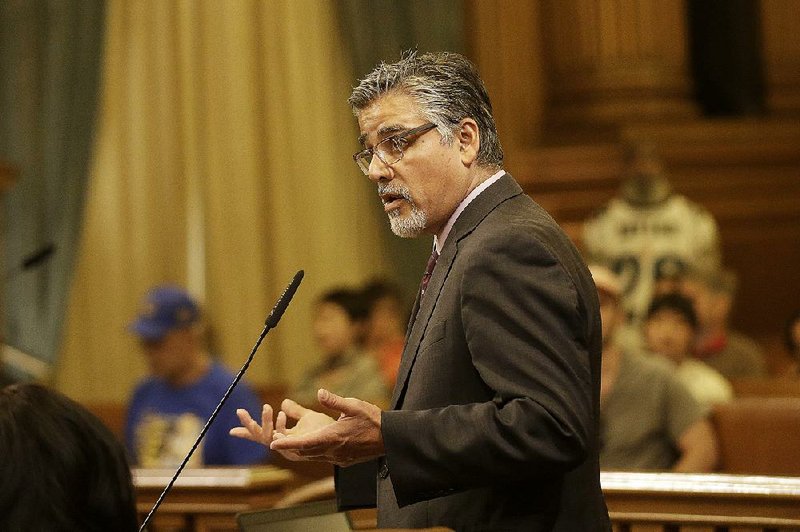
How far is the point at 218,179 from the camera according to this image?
8148 mm

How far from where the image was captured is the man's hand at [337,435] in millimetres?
1742

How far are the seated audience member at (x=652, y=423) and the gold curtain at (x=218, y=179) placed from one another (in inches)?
169

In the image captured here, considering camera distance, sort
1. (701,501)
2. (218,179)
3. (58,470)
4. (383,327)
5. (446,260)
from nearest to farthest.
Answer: (58,470) → (446,260) → (701,501) → (383,327) → (218,179)

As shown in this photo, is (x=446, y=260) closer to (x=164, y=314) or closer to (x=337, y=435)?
(x=337, y=435)

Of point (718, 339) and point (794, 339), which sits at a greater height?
point (794, 339)

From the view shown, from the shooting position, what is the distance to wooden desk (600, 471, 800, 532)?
2.47 metres

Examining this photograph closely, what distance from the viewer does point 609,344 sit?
13.3ft

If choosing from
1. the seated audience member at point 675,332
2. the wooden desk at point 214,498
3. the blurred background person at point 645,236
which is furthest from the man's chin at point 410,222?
the blurred background person at point 645,236

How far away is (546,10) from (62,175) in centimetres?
305

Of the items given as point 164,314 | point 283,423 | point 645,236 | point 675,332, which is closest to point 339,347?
point 164,314

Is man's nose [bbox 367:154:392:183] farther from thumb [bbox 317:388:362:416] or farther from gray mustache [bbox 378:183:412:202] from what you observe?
thumb [bbox 317:388:362:416]

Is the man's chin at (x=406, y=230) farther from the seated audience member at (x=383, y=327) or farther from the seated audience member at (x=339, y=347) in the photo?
the seated audience member at (x=383, y=327)

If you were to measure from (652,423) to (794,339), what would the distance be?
119cm

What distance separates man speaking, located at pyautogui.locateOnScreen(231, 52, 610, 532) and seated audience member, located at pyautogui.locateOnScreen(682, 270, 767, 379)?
3.49m
